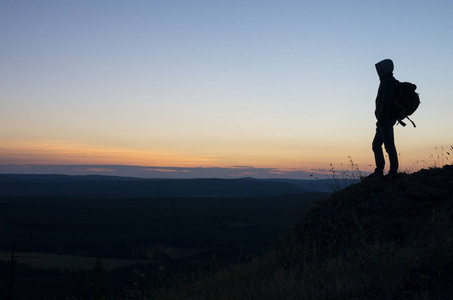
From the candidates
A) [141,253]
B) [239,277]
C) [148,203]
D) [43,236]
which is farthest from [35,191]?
[239,277]

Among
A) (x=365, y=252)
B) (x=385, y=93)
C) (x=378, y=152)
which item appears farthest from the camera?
(x=378, y=152)

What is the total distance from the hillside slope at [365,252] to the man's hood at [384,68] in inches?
76.5

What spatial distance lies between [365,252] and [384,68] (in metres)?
3.81

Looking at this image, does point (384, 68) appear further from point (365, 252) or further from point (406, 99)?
point (365, 252)

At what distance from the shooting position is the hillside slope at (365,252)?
3889 mm

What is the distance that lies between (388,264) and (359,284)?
22.5 inches

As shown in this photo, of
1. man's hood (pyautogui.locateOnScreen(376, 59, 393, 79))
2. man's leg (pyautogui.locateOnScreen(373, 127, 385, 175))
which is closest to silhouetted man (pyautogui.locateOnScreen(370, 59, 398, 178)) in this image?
man's hood (pyautogui.locateOnScreen(376, 59, 393, 79))

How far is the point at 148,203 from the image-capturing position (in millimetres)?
114312

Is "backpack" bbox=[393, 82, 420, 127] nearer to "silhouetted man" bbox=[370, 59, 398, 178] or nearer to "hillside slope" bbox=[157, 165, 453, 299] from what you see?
"silhouetted man" bbox=[370, 59, 398, 178]

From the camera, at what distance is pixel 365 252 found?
4875 mm

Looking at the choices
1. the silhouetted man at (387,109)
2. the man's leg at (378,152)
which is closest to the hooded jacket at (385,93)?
the silhouetted man at (387,109)

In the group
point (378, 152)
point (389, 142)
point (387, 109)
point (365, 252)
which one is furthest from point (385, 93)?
point (365, 252)

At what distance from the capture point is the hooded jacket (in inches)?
275

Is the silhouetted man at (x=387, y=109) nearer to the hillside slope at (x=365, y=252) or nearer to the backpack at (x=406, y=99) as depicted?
the backpack at (x=406, y=99)
